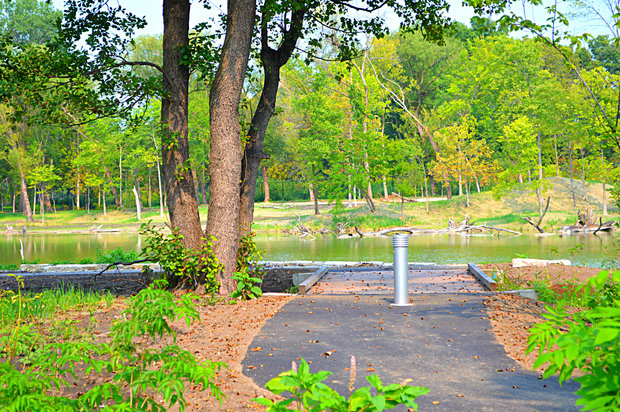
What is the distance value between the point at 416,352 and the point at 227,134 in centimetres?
498

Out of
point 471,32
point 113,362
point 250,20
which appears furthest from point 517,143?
point 113,362

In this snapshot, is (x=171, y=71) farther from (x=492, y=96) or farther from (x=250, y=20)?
(x=492, y=96)

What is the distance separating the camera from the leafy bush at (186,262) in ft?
28.8

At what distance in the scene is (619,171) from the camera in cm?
3391

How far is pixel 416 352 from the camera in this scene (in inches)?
228

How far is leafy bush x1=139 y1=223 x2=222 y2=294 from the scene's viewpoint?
28.8 feet

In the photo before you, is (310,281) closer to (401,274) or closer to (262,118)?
(401,274)

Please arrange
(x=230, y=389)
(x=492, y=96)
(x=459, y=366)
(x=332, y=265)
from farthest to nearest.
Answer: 1. (x=492, y=96)
2. (x=332, y=265)
3. (x=459, y=366)
4. (x=230, y=389)

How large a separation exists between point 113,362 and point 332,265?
39.4ft

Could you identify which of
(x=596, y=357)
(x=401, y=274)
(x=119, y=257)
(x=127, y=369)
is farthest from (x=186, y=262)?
(x=596, y=357)

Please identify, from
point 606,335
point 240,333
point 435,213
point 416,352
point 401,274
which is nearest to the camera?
point 606,335

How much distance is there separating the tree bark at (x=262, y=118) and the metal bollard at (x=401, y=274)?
3.15 meters

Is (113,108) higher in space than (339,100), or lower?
lower

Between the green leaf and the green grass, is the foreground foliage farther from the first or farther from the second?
the green grass
